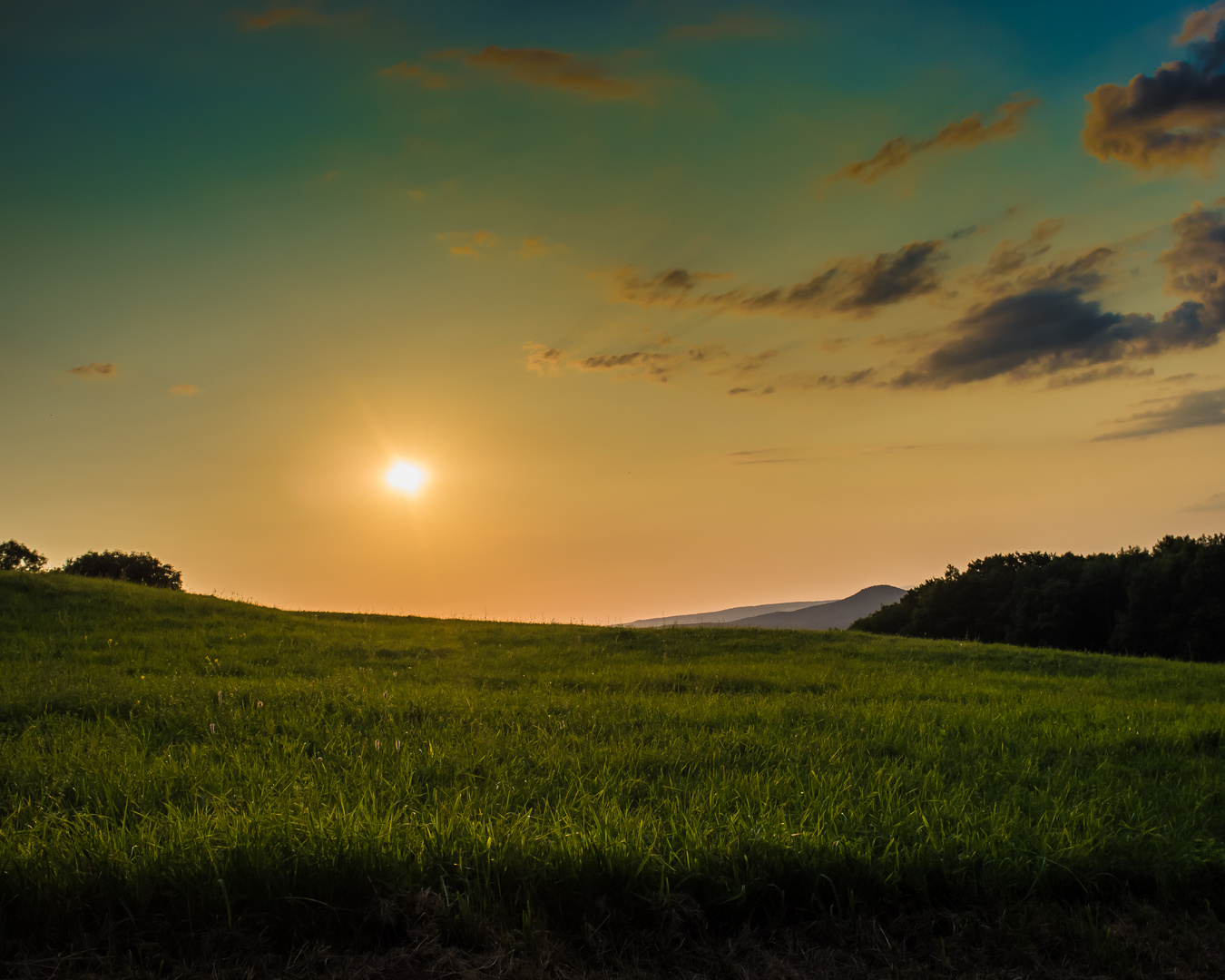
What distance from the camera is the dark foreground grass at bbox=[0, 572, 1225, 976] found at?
137 inches

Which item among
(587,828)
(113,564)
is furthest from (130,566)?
(587,828)

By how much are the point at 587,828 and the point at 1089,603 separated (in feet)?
213

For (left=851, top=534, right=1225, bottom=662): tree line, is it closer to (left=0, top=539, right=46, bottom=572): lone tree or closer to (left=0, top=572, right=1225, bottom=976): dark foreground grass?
Result: (left=0, top=572, right=1225, bottom=976): dark foreground grass

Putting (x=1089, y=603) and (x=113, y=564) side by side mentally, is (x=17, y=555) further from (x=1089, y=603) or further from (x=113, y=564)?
(x=1089, y=603)

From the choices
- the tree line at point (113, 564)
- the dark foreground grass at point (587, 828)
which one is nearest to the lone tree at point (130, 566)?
the tree line at point (113, 564)

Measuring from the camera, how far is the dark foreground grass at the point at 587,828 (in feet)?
11.5

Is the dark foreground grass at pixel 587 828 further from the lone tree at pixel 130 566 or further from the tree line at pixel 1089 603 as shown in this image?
the lone tree at pixel 130 566

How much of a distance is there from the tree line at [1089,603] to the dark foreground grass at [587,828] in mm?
41650

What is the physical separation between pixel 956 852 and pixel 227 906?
12.4 ft

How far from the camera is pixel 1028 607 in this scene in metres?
57.8

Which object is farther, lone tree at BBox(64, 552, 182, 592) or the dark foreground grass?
lone tree at BBox(64, 552, 182, 592)

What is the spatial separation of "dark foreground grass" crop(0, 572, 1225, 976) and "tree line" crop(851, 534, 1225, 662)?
4165 centimetres

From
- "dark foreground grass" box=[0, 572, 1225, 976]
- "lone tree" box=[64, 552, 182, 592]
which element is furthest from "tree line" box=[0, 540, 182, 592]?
"dark foreground grass" box=[0, 572, 1225, 976]

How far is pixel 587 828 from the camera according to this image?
4328mm
